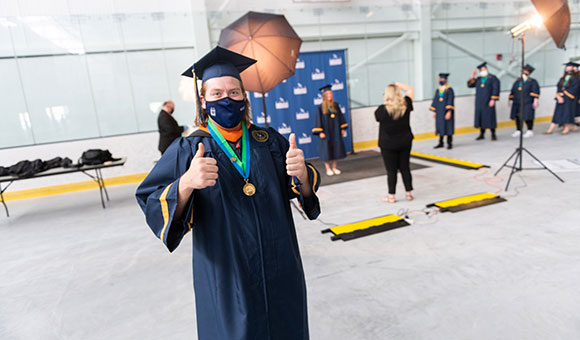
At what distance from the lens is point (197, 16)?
8773 millimetres

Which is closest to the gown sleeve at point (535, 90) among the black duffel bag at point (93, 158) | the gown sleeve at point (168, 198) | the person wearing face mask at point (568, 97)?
the person wearing face mask at point (568, 97)

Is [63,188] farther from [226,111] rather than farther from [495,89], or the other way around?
[495,89]

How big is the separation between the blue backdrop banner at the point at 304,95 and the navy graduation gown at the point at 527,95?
4857 millimetres

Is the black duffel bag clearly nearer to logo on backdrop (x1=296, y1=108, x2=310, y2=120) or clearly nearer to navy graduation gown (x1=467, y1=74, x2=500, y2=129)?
logo on backdrop (x1=296, y1=108, x2=310, y2=120)

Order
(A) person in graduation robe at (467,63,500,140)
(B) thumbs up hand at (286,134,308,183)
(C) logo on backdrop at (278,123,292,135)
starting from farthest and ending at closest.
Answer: (A) person in graduation robe at (467,63,500,140) → (C) logo on backdrop at (278,123,292,135) → (B) thumbs up hand at (286,134,308,183)

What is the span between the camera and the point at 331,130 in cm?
687

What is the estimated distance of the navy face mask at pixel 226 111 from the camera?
4.66 feet

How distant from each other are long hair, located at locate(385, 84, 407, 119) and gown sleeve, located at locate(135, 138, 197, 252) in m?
3.71

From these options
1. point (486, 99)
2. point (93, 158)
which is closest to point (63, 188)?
point (93, 158)

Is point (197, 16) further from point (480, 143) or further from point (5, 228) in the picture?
point (480, 143)

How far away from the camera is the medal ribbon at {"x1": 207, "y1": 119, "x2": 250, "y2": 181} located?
139 centimetres

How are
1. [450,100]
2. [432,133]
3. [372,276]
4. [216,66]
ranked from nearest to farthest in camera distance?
[216,66], [372,276], [450,100], [432,133]

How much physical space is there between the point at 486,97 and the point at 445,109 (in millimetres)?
1554

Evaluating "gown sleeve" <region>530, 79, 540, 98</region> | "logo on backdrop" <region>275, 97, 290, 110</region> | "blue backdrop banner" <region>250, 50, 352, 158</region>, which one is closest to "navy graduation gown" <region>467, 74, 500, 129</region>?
"gown sleeve" <region>530, 79, 540, 98</region>
